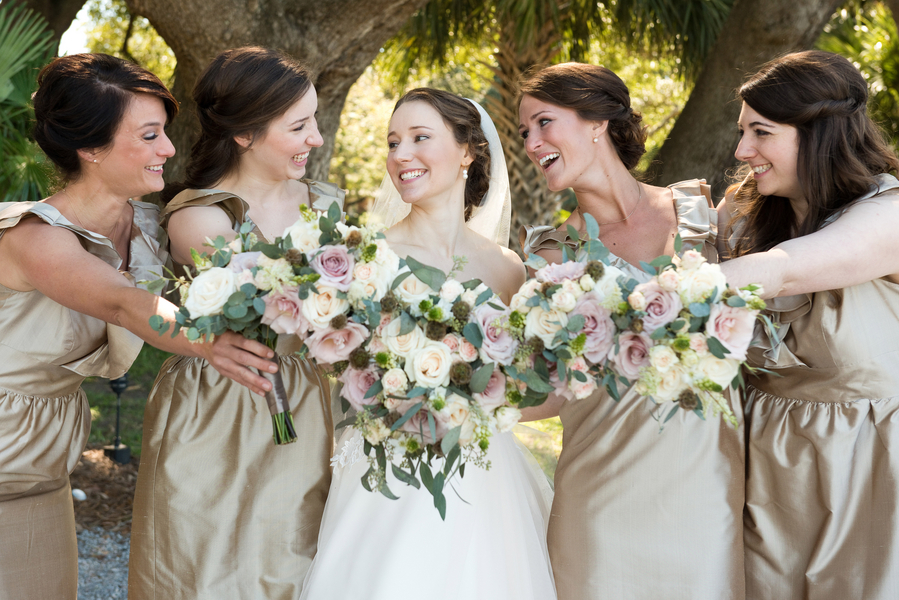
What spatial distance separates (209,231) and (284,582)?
4.05 ft

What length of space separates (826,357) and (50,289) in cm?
252

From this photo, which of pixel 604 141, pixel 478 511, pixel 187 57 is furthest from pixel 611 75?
pixel 187 57

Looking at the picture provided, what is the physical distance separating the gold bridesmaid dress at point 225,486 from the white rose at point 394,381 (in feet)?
2.88

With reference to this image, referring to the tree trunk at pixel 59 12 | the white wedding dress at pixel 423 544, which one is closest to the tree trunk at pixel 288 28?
the tree trunk at pixel 59 12

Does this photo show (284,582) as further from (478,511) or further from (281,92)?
(281,92)

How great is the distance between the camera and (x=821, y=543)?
2.44 m

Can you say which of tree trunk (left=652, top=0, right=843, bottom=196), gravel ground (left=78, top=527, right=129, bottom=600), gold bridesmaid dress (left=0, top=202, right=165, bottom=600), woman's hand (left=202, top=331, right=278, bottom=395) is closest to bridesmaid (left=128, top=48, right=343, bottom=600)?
gold bridesmaid dress (left=0, top=202, right=165, bottom=600)

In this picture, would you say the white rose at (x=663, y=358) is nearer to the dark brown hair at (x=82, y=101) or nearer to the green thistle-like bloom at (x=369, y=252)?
the green thistle-like bloom at (x=369, y=252)

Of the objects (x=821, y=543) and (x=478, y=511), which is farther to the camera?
(x=478, y=511)

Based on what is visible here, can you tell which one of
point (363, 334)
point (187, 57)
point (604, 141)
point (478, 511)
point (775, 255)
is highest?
point (187, 57)

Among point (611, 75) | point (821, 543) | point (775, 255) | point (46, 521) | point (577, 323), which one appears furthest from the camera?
point (611, 75)

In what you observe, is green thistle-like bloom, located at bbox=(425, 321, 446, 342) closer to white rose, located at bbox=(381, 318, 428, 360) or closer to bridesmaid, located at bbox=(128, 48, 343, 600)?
white rose, located at bbox=(381, 318, 428, 360)

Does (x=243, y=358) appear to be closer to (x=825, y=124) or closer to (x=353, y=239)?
(x=353, y=239)

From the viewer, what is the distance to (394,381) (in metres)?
1.94
